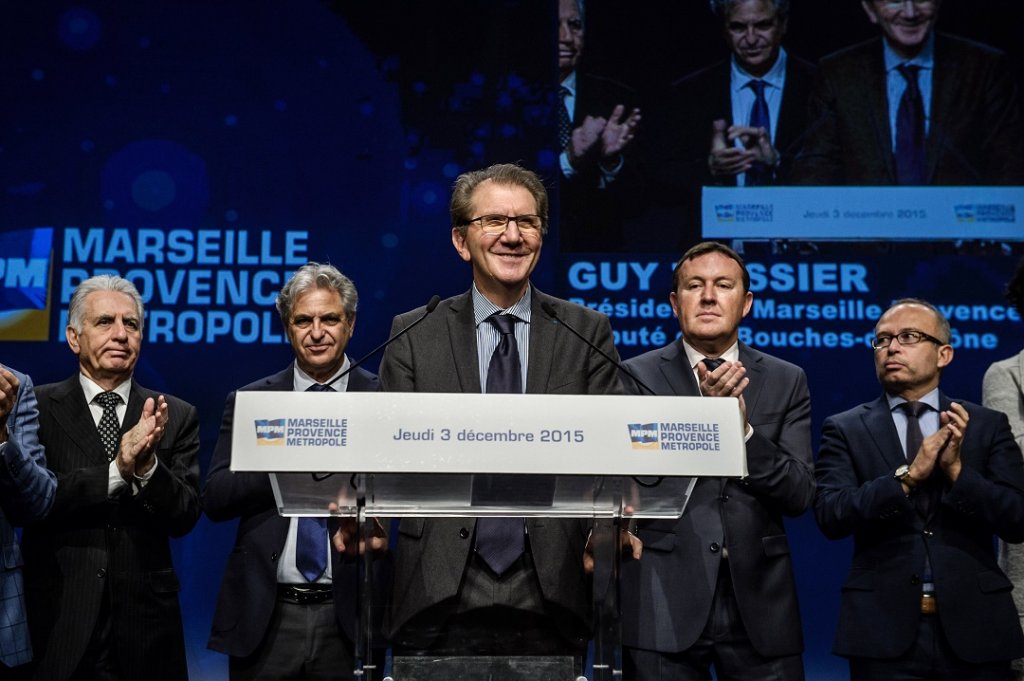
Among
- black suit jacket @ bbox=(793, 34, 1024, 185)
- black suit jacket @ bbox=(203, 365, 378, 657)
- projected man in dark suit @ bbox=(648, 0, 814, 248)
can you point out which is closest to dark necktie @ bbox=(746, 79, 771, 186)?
projected man in dark suit @ bbox=(648, 0, 814, 248)

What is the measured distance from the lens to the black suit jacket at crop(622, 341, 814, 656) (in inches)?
111

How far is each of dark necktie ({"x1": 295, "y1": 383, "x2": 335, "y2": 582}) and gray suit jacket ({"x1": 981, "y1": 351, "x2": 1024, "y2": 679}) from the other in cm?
212

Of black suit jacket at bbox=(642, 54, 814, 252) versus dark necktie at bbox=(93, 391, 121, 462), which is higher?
black suit jacket at bbox=(642, 54, 814, 252)

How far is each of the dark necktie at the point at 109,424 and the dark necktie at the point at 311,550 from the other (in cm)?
63

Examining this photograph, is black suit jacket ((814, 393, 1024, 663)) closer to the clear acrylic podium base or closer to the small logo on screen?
the clear acrylic podium base

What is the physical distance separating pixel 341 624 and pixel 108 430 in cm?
96

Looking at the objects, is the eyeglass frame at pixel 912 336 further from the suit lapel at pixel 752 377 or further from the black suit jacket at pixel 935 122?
the black suit jacket at pixel 935 122

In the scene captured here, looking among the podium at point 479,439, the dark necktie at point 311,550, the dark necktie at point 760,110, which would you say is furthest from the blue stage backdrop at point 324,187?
the podium at point 479,439

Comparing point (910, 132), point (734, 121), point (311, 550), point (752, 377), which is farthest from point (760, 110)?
point (311, 550)

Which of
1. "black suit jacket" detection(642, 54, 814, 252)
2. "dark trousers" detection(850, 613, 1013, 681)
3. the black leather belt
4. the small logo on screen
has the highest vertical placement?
"black suit jacket" detection(642, 54, 814, 252)

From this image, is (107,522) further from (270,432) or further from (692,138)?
(692,138)

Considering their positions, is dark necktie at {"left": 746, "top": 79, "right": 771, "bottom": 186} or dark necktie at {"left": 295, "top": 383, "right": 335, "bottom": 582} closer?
dark necktie at {"left": 295, "top": 383, "right": 335, "bottom": 582}

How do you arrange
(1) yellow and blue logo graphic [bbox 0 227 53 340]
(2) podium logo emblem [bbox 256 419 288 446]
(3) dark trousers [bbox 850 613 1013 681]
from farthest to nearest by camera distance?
(1) yellow and blue logo graphic [bbox 0 227 53 340] → (3) dark trousers [bbox 850 613 1013 681] → (2) podium logo emblem [bbox 256 419 288 446]

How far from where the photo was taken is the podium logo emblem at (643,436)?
196 centimetres
